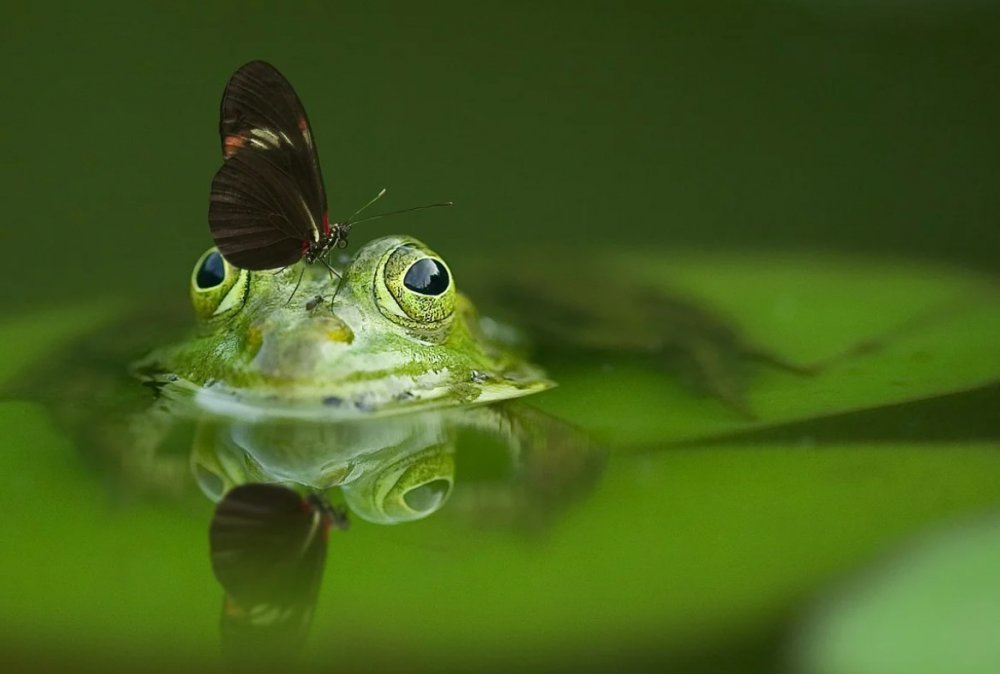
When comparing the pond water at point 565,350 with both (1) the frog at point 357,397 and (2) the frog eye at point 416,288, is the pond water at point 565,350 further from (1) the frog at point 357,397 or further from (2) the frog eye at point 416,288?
(2) the frog eye at point 416,288

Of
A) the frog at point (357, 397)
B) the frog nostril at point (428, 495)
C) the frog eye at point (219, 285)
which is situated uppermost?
the frog eye at point (219, 285)

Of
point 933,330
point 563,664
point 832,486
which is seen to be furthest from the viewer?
point 933,330

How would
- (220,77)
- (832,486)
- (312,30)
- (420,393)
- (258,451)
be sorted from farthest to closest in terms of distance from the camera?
(312,30)
(220,77)
(420,393)
(258,451)
(832,486)

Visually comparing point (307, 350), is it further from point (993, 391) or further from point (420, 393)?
point (993, 391)

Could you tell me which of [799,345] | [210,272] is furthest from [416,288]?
[799,345]

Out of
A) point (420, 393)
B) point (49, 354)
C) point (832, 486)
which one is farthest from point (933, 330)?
point (49, 354)

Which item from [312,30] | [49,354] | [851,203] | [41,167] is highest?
[312,30]

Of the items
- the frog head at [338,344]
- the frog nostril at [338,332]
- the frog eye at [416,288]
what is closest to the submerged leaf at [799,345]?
the frog head at [338,344]
